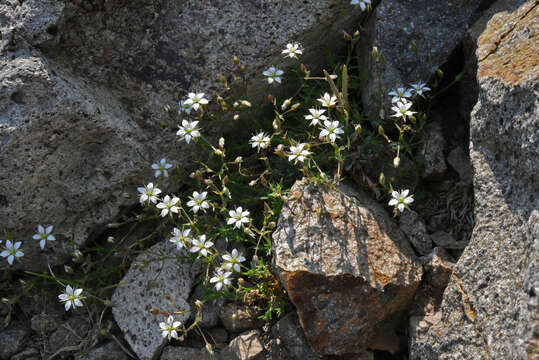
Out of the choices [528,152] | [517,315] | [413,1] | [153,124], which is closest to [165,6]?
[153,124]

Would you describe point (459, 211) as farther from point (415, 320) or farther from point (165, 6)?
point (165, 6)

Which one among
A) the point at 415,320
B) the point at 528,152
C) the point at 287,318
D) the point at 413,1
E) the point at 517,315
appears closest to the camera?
the point at 517,315

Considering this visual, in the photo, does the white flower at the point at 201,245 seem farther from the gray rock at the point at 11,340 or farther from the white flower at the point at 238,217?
the gray rock at the point at 11,340

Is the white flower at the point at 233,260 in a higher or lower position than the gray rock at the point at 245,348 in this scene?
higher

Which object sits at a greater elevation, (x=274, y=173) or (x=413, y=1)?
(x=413, y=1)

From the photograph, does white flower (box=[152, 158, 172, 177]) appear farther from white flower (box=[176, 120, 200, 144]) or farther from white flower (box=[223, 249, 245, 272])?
white flower (box=[223, 249, 245, 272])

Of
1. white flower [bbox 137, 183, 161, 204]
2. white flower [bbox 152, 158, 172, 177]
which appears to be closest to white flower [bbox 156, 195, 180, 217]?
white flower [bbox 137, 183, 161, 204]

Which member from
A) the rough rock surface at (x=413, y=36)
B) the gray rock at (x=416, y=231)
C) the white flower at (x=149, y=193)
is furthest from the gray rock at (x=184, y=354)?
the rough rock surface at (x=413, y=36)

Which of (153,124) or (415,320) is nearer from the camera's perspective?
(415,320)
